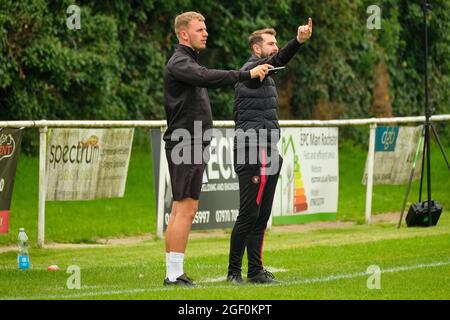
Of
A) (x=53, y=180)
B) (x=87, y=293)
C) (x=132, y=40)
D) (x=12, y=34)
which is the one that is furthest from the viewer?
(x=132, y=40)

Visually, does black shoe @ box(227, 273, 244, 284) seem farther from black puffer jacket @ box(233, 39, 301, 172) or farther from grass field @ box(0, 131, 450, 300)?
black puffer jacket @ box(233, 39, 301, 172)

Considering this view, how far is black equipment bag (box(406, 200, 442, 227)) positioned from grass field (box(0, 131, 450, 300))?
0.16 meters

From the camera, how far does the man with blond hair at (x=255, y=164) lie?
11.0m

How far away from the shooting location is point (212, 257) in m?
13.7

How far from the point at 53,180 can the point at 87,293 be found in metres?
4.63

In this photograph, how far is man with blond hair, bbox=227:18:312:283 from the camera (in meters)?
11.0

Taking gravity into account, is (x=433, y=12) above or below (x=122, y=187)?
above

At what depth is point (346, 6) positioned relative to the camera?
1180 inches

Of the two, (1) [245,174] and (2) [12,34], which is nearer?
(1) [245,174]

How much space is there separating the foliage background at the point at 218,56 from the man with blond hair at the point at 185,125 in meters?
11.8

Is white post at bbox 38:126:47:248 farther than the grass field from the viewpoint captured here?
Yes

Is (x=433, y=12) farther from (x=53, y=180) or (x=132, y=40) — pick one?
(x=53, y=180)

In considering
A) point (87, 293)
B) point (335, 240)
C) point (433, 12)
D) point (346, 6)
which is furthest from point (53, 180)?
point (433, 12)

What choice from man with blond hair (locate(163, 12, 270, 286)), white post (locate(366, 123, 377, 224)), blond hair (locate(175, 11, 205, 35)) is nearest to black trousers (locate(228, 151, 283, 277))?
man with blond hair (locate(163, 12, 270, 286))
